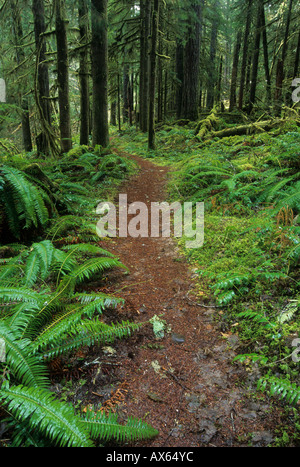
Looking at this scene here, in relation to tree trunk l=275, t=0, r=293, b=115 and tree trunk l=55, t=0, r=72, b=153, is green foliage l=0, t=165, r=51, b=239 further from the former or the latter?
tree trunk l=275, t=0, r=293, b=115

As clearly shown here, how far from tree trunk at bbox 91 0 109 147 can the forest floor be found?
709cm

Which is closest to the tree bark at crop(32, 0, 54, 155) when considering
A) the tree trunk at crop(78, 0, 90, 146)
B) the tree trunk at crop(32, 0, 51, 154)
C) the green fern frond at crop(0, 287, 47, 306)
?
the tree trunk at crop(32, 0, 51, 154)

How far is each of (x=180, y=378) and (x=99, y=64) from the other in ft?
30.1

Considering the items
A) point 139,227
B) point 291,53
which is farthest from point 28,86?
point 291,53

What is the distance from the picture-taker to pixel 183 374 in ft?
7.84

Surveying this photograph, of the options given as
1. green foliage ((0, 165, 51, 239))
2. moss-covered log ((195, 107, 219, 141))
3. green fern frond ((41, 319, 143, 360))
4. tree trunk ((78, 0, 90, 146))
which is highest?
tree trunk ((78, 0, 90, 146))

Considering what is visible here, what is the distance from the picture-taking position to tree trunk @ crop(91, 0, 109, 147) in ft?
26.4

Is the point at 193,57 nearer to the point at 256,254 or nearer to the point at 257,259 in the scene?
the point at 256,254

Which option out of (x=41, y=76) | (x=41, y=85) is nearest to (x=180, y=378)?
(x=41, y=85)

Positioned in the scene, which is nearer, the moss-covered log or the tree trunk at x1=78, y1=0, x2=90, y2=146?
the tree trunk at x1=78, y1=0, x2=90, y2=146

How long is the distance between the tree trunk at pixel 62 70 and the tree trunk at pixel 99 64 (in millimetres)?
853

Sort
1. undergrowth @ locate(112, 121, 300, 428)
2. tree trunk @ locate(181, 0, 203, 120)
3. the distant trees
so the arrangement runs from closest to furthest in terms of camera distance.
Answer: undergrowth @ locate(112, 121, 300, 428)
the distant trees
tree trunk @ locate(181, 0, 203, 120)

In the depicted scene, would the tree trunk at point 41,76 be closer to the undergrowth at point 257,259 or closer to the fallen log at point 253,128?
the undergrowth at point 257,259

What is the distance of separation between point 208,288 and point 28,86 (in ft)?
40.1
